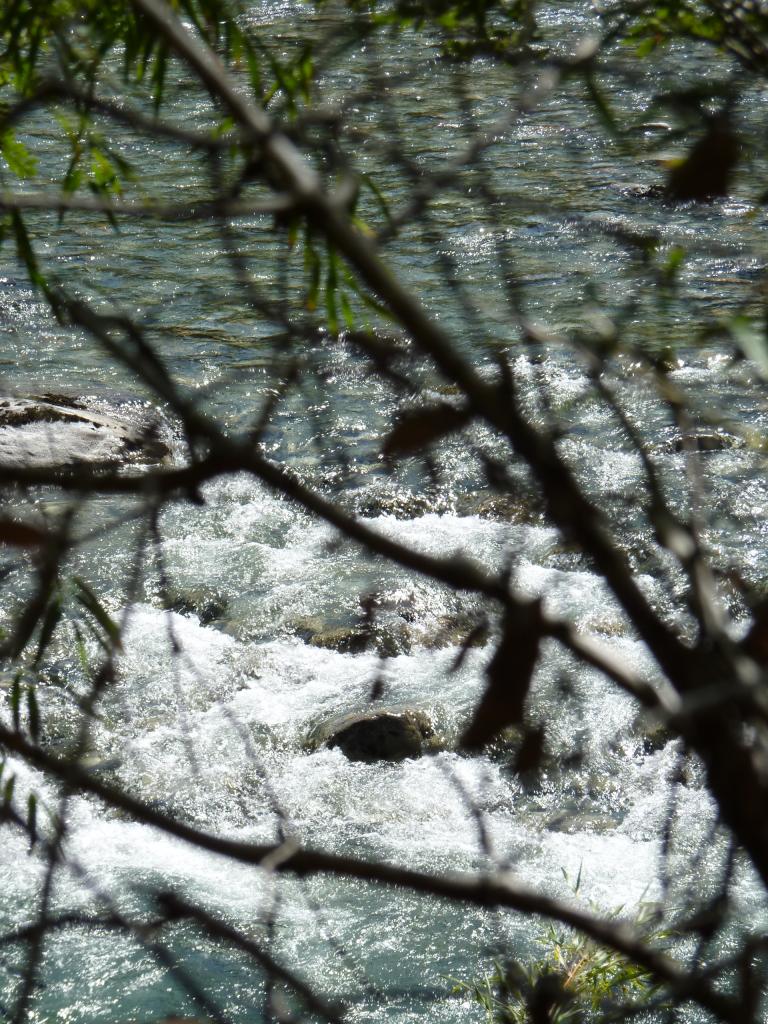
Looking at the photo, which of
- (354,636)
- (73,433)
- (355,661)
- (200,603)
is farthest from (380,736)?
(73,433)

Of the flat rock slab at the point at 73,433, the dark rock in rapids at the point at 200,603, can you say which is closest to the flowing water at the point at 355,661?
the dark rock in rapids at the point at 200,603

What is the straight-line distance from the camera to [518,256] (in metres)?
8.41

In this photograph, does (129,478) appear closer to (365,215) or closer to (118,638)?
(118,638)

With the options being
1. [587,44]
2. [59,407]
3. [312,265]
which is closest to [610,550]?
[587,44]

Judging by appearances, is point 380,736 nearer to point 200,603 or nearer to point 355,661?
point 355,661

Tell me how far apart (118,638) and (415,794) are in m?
2.94

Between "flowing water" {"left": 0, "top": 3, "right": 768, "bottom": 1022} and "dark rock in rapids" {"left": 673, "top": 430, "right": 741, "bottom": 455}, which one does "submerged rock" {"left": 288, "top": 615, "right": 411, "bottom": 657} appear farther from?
"dark rock in rapids" {"left": 673, "top": 430, "right": 741, "bottom": 455}

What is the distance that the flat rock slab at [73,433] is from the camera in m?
6.03

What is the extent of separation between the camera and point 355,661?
501 cm

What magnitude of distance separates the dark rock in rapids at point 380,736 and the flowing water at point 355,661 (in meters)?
0.05

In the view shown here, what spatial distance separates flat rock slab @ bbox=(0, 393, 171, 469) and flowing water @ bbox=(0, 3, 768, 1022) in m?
0.25

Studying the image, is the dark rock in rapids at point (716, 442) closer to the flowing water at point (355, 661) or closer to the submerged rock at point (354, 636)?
the flowing water at point (355, 661)

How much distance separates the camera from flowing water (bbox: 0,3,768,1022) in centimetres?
349

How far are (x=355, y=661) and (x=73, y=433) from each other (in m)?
2.07
